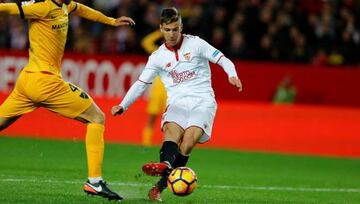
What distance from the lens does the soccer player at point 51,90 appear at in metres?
9.80

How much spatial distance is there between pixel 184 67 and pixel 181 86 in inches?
8.5

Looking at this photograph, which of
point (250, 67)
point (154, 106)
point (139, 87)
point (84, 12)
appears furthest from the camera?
point (250, 67)

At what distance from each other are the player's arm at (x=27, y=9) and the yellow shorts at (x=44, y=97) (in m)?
0.64

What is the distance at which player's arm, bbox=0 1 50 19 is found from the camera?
946cm

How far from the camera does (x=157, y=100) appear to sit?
18.2 m

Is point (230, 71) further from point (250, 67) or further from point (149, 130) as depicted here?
point (250, 67)

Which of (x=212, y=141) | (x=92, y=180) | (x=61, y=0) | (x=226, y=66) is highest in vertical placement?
(x=61, y=0)

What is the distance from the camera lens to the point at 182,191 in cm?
931

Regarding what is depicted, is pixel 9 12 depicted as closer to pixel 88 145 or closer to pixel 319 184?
pixel 88 145

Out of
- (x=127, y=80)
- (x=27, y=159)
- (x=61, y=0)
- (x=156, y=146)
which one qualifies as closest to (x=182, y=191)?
(x=61, y=0)

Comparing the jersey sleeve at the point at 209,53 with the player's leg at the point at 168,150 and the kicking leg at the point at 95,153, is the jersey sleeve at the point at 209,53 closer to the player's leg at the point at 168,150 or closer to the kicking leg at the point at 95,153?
the player's leg at the point at 168,150

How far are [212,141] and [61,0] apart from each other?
975cm

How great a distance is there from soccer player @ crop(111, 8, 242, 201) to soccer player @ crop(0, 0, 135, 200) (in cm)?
46

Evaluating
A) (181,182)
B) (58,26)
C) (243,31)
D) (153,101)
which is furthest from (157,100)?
(181,182)
